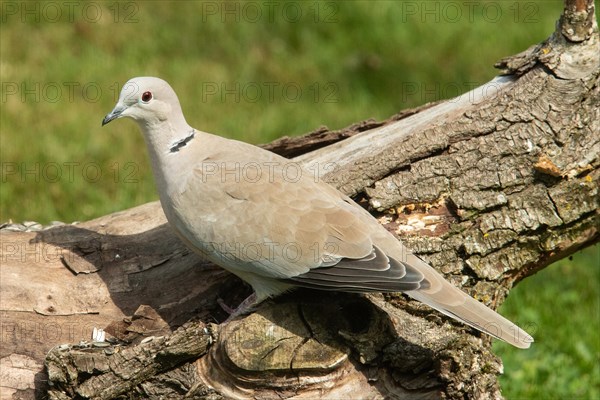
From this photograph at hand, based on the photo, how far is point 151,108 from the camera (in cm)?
427

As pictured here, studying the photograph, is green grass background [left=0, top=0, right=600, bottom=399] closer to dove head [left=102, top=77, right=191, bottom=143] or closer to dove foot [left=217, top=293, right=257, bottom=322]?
dove head [left=102, top=77, right=191, bottom=143]

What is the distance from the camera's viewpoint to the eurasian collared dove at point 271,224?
12.4 ft

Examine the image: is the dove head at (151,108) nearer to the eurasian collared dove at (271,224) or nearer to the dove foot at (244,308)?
the eurasian collared dove at (271,224)

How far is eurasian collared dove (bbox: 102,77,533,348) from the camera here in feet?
12.4

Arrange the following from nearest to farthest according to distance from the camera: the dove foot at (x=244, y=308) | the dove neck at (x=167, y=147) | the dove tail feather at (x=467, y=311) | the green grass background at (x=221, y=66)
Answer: the dove tail feather at (x=467, y=311), the dove foot at (x=244, y=308), the dove neck at (x=167, y=147), the green grass background at (x=221, y=66)

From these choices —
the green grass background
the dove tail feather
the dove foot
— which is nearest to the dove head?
Result: the dove foot

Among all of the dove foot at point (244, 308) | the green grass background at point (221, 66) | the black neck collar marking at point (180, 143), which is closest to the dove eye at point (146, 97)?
the black neck collar marking at point (180, 143)

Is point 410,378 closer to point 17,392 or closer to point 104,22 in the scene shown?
point 17,392

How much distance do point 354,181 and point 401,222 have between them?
1.03ft

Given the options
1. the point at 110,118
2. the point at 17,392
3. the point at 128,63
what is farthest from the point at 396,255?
the point at 128,63

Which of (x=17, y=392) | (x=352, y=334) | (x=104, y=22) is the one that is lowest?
(x=17, y=392)

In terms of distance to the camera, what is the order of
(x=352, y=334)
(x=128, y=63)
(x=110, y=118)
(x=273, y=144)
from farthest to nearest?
(x=128, y=63) < (x=273, y=144) < (x=110, y=118) < (x=352, y=334)

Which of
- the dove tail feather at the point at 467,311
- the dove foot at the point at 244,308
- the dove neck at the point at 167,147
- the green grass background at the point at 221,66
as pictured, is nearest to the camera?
the dove tail feather at the point at 467,311

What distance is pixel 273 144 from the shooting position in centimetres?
483
